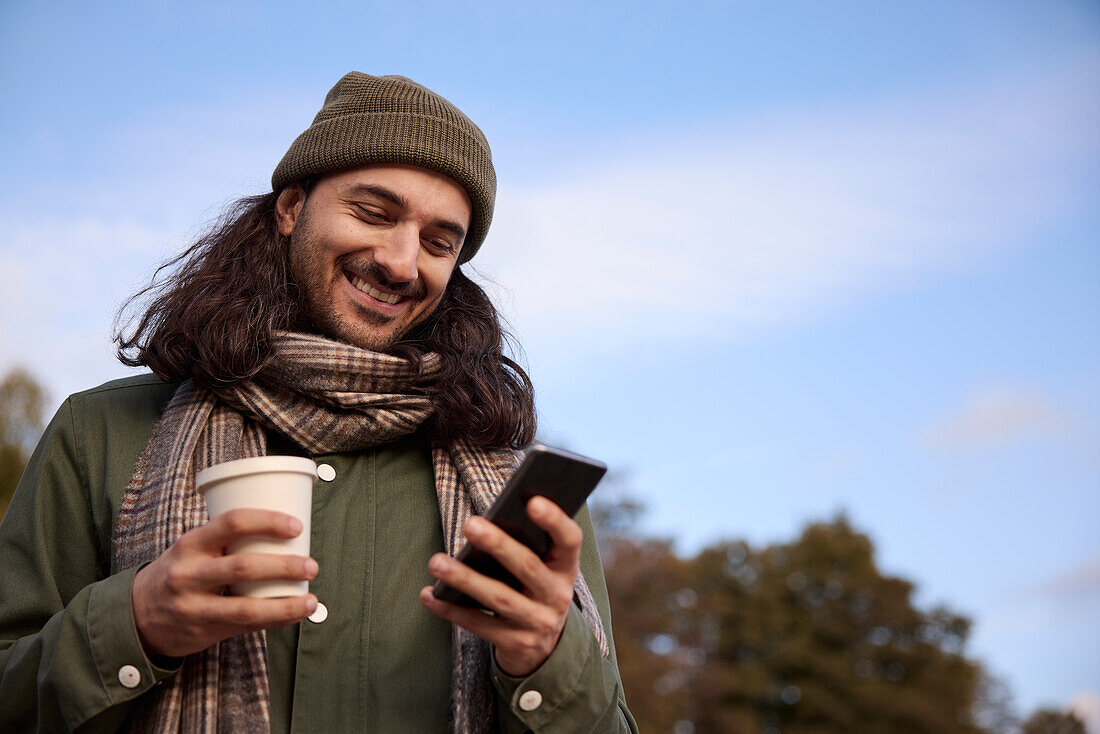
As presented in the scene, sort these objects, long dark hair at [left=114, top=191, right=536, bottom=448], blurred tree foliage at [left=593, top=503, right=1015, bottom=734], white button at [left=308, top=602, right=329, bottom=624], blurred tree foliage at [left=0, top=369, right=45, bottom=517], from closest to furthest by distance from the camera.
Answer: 1. white button at [left=308, top=602, right=329, bottom=624]
2. long dark hair at [left=114, top=191, right=536, bottom=448]
3. blurred tree foliage at [left=0, top=369, right=45, bottom=517]
4. blurred tree foliage at [left=593, top=503, right=1015, bottom=734]

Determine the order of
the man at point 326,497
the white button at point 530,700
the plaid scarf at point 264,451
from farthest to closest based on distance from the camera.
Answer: the plaid scarf at point 264,451 → the white button at point 530,700 → the man at point 326,497

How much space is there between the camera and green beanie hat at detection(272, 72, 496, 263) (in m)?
3.14

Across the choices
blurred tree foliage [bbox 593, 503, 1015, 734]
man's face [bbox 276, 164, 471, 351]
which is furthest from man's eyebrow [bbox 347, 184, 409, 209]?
blurred tree foliage [bbox 593, 503, 1015, 734]

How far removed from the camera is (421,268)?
10.2 ft

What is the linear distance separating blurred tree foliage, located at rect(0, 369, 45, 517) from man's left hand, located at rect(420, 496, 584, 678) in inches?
920

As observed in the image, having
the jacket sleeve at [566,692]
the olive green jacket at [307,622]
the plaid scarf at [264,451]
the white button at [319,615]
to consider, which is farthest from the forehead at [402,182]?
the jacket sleeve at [566,692]

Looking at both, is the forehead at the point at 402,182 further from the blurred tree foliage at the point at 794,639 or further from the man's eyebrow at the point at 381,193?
the blurred tree foliage at the point at 794,639

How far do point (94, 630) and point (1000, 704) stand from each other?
4661cm

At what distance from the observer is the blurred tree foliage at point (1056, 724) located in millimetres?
47438

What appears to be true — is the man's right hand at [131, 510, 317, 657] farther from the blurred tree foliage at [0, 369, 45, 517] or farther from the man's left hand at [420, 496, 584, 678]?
the blurred tree foliage at [0, 369, 45, 517]

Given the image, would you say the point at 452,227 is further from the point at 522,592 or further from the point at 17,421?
the point at 17,421

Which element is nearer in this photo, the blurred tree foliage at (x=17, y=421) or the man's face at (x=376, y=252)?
the man's face at (x=376, y=252)

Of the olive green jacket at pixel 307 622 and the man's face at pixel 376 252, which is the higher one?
the man's face at pixel 376 252

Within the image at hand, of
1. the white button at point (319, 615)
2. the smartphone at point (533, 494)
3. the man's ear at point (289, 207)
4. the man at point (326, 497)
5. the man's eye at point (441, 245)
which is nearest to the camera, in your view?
the smartphone at point (533, 494)
